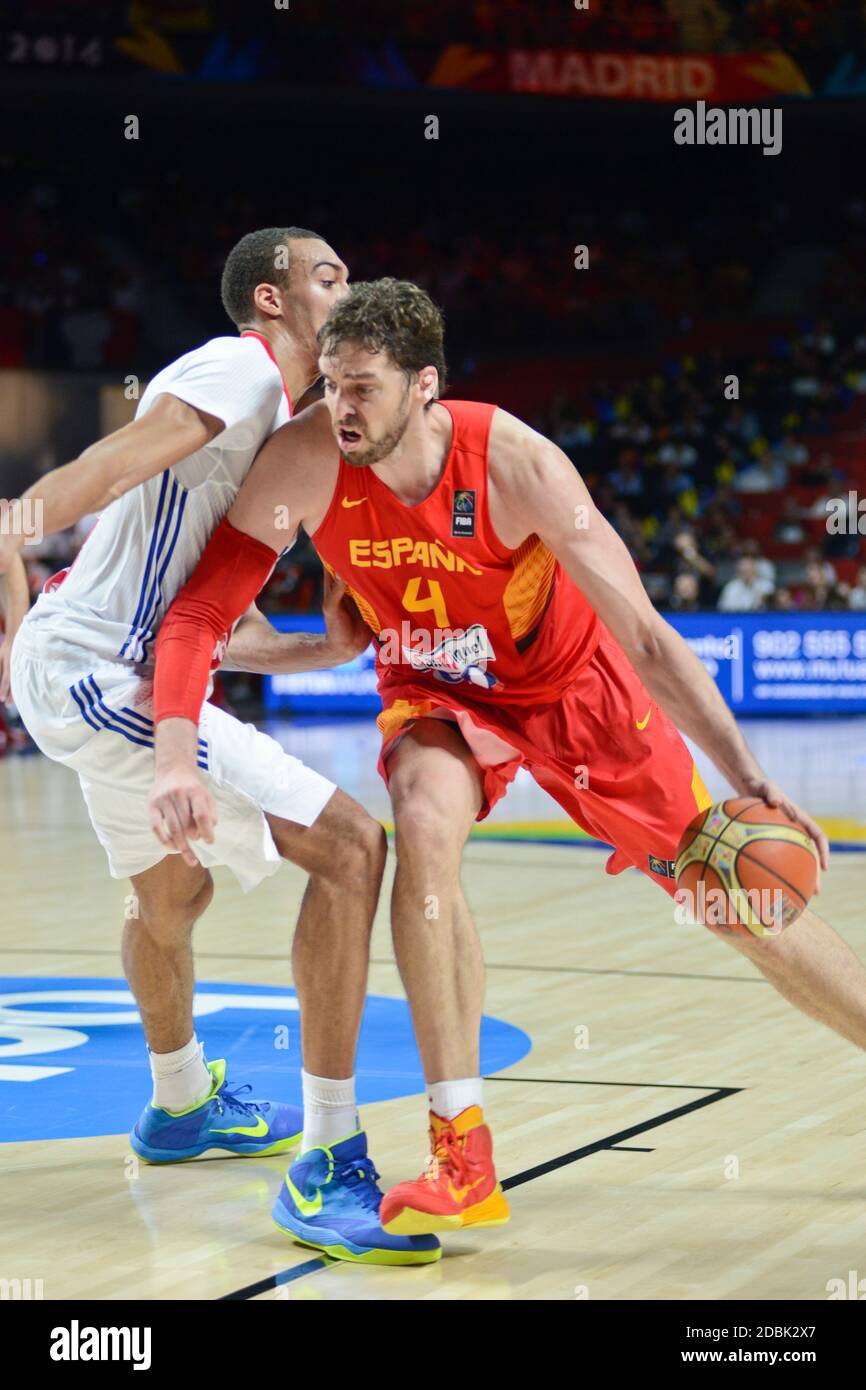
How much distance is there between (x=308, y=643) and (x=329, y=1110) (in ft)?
3.79

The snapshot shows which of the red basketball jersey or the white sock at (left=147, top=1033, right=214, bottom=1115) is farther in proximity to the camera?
the white sock at (left=147, top=1033, right=214, bottom=1115)

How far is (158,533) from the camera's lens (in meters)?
4.02

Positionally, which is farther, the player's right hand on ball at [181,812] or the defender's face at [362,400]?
the defender's face at [362,400]

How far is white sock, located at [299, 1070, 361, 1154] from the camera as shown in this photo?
152 inches

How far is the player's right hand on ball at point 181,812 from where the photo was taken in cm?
353

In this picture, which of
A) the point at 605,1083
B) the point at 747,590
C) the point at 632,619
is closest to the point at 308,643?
the point at 632,619

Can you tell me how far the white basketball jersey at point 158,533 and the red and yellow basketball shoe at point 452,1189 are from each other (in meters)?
1.22

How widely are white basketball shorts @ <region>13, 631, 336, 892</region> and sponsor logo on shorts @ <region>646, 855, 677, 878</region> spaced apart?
2.39 feet

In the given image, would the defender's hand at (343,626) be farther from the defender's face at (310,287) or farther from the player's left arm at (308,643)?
the defender's face at (310,287)

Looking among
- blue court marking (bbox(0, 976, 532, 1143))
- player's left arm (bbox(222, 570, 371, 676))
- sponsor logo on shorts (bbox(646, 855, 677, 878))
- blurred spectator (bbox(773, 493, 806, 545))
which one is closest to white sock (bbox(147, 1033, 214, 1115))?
blue court marking (bbox(0, 976, 532, 1143))

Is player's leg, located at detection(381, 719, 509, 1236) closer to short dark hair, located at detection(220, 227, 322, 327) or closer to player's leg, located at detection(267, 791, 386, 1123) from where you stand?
player's leg, located at detection(267, 791, 386, 1123)

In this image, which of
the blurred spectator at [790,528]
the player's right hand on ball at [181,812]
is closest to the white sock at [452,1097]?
the player's right hand on ball at [181,812]

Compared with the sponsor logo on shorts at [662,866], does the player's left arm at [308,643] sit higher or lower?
higher

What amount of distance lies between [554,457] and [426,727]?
2.26 feet
